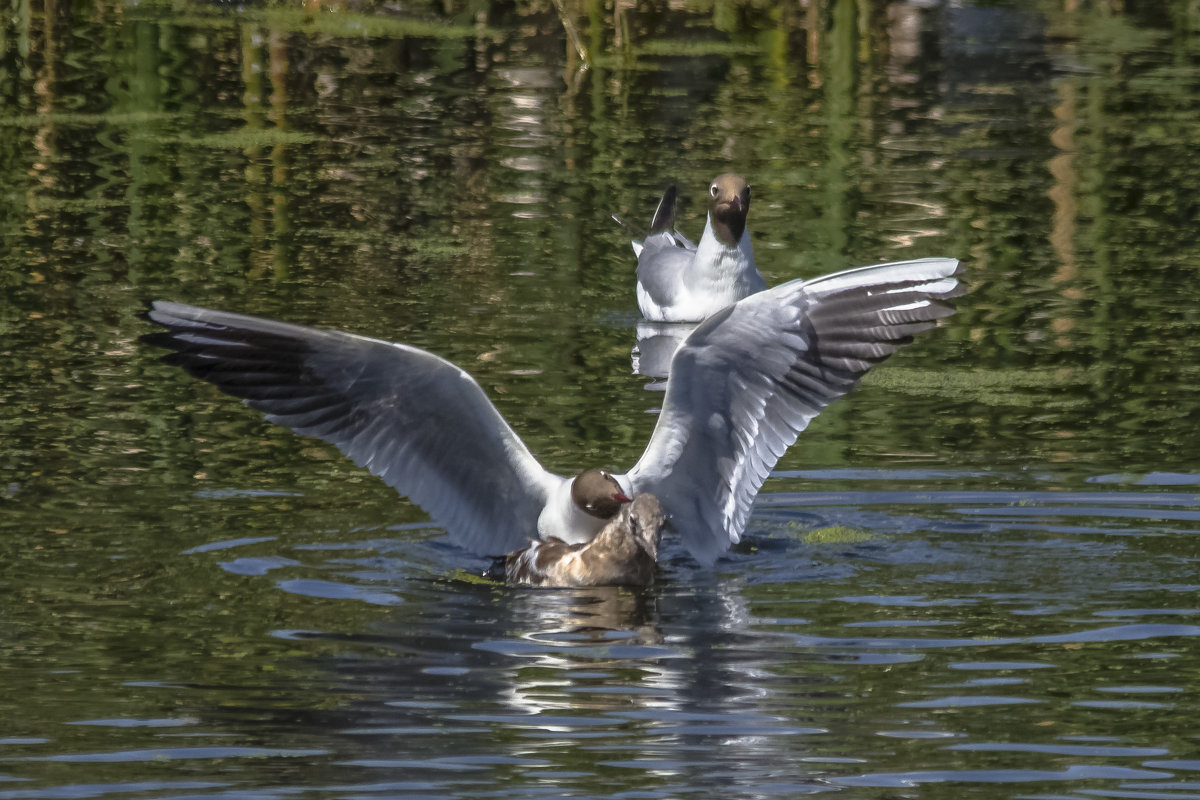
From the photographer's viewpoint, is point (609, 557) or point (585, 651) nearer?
point (585, 651)

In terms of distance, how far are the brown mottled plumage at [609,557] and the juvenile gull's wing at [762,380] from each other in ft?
0.82

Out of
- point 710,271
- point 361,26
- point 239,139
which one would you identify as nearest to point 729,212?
point 710,271

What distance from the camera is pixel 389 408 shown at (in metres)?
7.68

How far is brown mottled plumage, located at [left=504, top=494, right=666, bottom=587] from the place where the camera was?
7543 mm

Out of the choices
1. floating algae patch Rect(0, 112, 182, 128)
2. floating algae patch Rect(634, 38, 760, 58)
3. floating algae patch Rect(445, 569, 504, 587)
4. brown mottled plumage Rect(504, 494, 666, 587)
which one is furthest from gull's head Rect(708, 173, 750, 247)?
floating algae patch Rect(634, 38, 760, 58)

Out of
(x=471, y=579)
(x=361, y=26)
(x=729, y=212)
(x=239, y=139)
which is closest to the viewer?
(x=471, y=579)

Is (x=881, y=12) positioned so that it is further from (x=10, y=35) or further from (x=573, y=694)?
(x=573, y=694)

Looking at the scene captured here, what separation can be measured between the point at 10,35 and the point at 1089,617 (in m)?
16.3

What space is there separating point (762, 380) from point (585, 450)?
4.68ft

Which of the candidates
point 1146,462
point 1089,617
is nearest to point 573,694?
→ point 1089,617

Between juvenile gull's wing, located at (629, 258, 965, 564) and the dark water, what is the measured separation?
0.88 feet

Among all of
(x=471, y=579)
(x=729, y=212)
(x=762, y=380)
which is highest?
(x=729, y=212)

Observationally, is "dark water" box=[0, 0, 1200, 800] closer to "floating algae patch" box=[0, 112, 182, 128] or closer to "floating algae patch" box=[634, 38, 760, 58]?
"floating algae patch" box=[0, 112, 182, 128]

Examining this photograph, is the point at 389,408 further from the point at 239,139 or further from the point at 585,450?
the point at 239,139
